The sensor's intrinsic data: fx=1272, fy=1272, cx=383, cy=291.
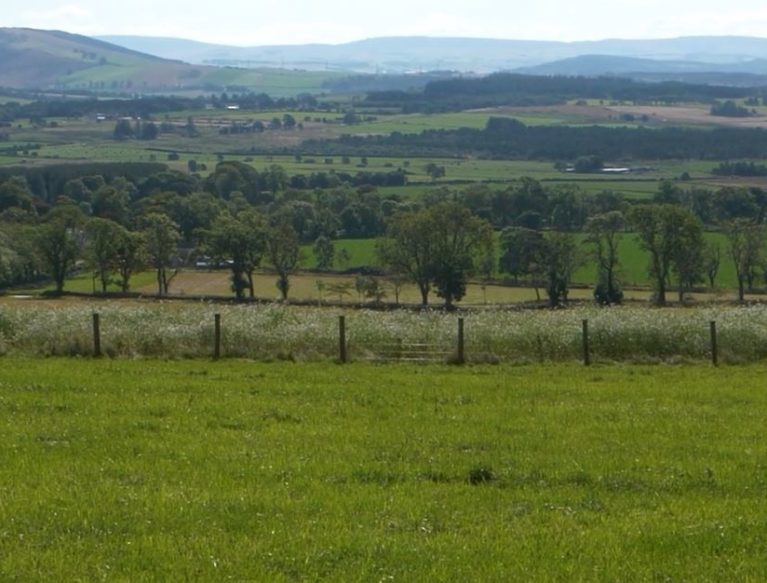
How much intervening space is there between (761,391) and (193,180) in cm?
9537

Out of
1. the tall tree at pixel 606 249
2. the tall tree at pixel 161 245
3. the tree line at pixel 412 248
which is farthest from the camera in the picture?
the tall tree at pixel 161 245

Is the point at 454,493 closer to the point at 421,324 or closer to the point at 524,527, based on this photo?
the point at 524,527

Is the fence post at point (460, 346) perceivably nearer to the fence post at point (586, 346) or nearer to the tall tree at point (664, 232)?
the fence post at point (586, 346)

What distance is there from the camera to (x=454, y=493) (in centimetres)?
1145

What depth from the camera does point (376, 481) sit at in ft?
39.4

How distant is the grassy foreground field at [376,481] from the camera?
9102 mm

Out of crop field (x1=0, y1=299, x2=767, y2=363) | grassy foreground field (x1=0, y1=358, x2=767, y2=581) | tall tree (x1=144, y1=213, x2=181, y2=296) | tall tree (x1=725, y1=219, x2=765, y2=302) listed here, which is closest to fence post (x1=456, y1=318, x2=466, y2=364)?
crop field (x1=0, y1=299, x2=767, y2=363)

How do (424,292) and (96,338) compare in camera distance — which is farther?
(424,292)

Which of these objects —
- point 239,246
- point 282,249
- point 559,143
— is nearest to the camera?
point 239,246

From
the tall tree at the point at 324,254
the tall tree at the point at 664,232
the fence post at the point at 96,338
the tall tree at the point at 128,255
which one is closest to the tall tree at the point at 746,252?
the tall tree at the point at 664,232

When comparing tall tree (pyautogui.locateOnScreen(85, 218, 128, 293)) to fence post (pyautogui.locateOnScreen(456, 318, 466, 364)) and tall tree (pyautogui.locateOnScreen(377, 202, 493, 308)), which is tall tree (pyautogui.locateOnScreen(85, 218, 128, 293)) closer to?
tall tree (pyautogui.locateOnScreen(377, 202, 493, 308))

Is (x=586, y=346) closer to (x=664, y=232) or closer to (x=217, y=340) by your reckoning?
(x=217, y=340)

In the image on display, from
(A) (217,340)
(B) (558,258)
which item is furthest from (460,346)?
(B) (558,258)

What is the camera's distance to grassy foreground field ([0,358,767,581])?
9.10 m
